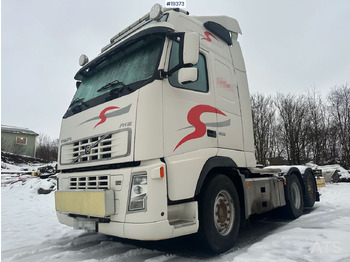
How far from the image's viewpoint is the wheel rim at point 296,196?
6.63 m

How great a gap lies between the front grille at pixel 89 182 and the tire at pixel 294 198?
4.53 meters

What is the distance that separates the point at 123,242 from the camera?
455 cm

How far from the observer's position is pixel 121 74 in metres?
3.97

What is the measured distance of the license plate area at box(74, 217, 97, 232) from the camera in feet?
11.5

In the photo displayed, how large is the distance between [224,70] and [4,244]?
15.9 ft

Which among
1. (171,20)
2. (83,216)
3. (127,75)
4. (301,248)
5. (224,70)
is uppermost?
(171,20)

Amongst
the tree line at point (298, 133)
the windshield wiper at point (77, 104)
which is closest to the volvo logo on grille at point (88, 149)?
the windshield wiper at point (77, 104)

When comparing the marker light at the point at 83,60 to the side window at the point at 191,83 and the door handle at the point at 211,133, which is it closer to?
the side window at the point at 191,83

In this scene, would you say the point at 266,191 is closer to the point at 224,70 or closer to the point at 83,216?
the point at 224,70

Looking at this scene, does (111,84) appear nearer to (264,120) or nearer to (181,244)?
(181,244)

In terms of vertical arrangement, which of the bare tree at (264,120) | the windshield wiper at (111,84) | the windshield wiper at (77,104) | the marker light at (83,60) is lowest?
the windshield wiper at (77,104)

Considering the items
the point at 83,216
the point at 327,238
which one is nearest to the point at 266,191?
the point at 327,238

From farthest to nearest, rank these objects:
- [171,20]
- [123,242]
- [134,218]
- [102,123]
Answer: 1. [123,242]
2. [171,20]
3. [102,123]
4. [134,218]

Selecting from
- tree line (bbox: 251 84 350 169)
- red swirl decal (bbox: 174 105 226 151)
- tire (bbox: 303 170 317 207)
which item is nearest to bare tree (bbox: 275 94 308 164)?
tree line (bbox: 251 84 350 169)
